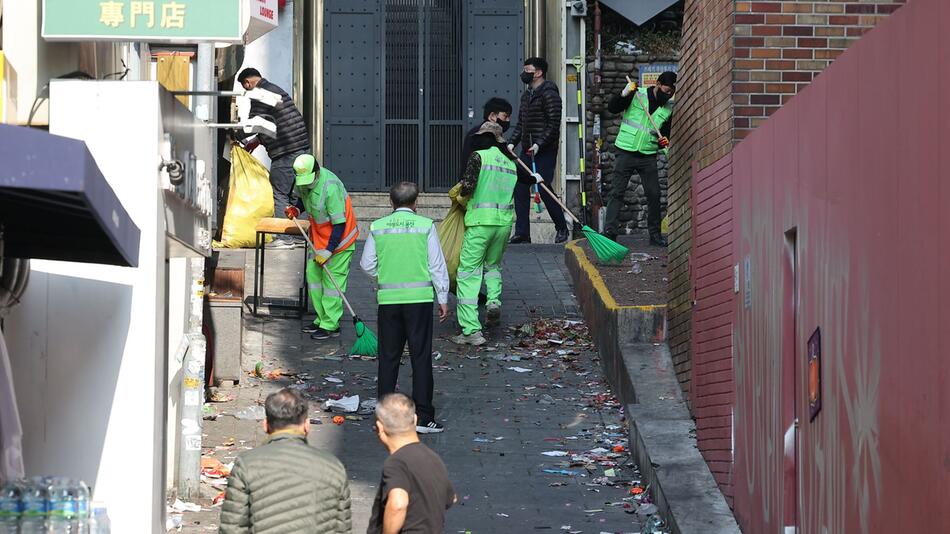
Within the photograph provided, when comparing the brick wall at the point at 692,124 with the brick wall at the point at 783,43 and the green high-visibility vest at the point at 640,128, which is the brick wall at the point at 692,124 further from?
the green high-visibility vest at the point at 640,128

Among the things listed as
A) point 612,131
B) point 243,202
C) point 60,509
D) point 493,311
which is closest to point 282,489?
point 60,509

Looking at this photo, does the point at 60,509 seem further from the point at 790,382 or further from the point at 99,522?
the point at 790,382

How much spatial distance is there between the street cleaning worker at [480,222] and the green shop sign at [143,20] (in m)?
6.50

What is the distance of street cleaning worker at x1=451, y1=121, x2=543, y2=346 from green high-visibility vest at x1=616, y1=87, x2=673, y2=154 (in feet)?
9.32

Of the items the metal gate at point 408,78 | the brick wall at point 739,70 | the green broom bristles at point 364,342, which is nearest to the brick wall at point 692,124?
the brick wall at point 739,70

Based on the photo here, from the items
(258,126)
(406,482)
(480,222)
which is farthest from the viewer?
(480,222)

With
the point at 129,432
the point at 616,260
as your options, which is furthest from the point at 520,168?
the point at 129,432

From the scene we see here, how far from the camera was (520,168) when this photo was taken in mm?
16469

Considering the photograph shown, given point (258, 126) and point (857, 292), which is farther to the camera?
point (258, 126)

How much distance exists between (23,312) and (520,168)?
10158mm

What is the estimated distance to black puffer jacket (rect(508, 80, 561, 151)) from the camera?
56.3ft

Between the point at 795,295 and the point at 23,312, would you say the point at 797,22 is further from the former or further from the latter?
the point at 23,312

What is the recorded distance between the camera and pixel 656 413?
10961 mm

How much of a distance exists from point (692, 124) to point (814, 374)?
4.46 metres
